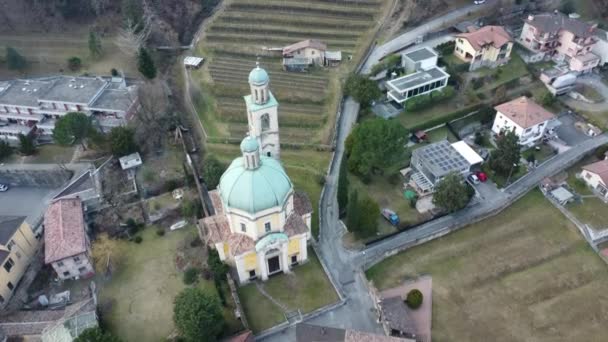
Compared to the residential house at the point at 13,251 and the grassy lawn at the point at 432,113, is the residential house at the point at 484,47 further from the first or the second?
the residential house at the point at 13,251

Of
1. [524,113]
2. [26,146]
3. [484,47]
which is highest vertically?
[484,47]

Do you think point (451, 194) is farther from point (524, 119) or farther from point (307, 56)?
point (307, 56)

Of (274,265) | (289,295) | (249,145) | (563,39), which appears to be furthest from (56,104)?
(563,39)

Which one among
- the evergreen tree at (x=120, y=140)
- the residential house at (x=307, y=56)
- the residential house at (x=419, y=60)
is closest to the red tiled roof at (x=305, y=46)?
the residential house at (x=307, y=56)

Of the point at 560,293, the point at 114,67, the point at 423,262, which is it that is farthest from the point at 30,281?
the point at 560,293

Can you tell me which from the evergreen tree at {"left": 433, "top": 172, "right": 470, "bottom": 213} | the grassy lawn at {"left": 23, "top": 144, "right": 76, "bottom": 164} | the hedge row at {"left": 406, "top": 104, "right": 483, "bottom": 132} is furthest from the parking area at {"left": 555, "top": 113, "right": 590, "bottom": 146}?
the grassy lawn at {"left": 23, "top": 144, "right": 76, "bottom": 164}

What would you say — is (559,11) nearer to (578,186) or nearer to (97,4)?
(578,186)
